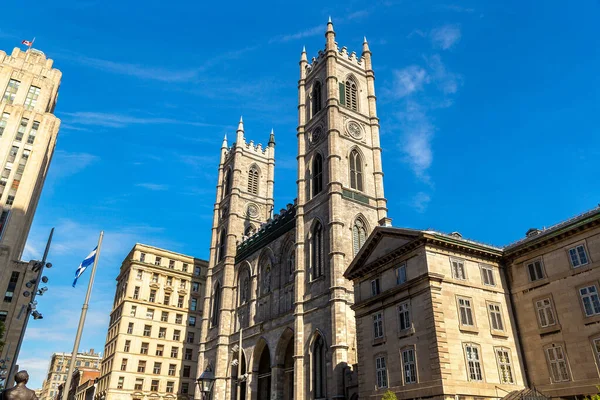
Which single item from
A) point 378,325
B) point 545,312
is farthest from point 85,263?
point 545,312

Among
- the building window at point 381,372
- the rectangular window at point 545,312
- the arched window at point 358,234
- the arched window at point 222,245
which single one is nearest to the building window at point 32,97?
the arched window at point 222,245

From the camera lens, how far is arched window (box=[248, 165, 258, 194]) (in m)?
74.1

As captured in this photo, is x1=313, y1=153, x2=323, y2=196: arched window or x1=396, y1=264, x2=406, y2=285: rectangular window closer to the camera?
x1=396, y1=264, x2=406, y2=285: rectangular window

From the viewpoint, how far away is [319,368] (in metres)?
42.5

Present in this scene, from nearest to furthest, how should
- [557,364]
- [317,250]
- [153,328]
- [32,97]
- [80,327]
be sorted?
[80,327] < [557,364] < [317,250] < [32,97] < [153,328]

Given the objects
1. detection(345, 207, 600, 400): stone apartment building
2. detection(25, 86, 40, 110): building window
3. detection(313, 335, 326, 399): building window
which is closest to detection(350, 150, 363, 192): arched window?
detection(313, 335, 326, 399): building window

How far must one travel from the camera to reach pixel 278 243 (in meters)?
55.9

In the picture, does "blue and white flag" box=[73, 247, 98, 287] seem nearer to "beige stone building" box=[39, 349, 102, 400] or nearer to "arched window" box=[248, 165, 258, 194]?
"arched window" box=[248, 165, 258, 194]

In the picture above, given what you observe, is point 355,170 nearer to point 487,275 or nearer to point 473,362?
point 487,275

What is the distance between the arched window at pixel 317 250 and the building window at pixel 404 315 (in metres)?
17.1

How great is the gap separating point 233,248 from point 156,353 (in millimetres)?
19780

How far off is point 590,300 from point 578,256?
258 centimetres

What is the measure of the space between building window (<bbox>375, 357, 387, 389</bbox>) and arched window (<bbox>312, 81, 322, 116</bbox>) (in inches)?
1395

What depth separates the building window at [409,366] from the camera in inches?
1056
